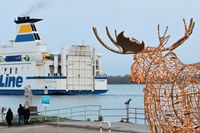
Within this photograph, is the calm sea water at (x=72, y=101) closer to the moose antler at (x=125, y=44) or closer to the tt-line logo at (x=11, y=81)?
the tt-line logo at (x=11, y=81)

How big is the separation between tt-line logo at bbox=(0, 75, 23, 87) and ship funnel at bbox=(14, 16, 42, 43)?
194 inches

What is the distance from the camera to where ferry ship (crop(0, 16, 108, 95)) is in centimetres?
5816

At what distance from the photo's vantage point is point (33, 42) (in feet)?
200

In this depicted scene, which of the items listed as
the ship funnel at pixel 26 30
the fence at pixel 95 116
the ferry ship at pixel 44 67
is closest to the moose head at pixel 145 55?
the fence at pixel 95 116

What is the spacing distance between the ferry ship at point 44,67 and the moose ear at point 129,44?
4973 cm

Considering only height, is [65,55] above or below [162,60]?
above

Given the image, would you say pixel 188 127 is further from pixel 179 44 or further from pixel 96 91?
pixel 96 91

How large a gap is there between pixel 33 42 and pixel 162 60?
5415cm

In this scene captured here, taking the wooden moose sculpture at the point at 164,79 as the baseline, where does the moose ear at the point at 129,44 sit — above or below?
above

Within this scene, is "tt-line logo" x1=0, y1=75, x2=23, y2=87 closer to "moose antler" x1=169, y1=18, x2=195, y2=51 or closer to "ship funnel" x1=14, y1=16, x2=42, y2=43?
"ship funnel" x1=14, y1=16, x2=42, y2=43

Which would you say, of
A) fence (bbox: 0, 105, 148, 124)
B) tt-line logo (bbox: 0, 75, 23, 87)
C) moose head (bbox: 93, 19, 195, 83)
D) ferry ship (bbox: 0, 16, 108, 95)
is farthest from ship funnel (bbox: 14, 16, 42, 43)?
moose head (bbox: 93, 19, 195, 83)

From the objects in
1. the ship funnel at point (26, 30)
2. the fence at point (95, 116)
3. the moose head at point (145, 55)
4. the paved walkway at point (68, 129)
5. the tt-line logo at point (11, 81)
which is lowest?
the paved walkway at point (68, 129)

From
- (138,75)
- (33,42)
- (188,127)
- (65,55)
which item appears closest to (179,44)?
(138,75)

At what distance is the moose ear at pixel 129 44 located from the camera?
7571 millimetres
